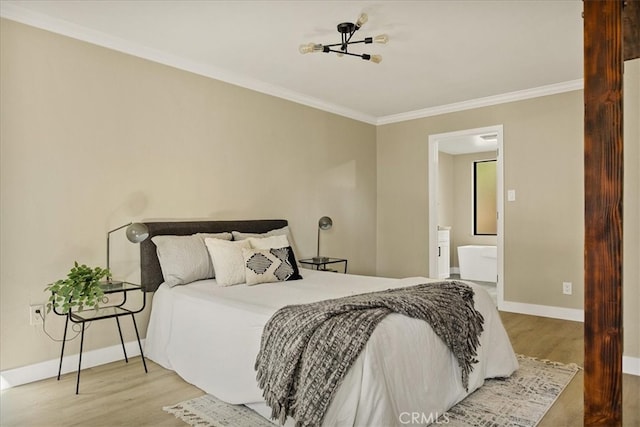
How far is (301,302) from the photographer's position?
2.56 m

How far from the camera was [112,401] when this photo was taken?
8.48 feet

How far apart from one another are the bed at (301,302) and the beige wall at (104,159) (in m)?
0.36

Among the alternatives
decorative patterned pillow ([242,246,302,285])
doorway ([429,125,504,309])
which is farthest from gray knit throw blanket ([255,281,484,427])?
doorway ([429,125,504,309])

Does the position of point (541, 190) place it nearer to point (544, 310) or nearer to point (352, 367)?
point (544, 310)

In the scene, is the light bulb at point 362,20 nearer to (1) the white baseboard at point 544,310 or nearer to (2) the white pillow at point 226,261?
(2) the white pillow at point 226,261

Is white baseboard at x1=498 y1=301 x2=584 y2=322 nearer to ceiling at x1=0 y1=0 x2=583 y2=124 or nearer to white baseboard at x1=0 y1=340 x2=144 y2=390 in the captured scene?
ceiling at x1=0 y1=0 x2=583 y2=124

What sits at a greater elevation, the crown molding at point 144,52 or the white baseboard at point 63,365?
the crown molding at point 144,52

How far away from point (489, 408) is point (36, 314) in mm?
2903

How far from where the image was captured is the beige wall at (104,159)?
9.39 ft

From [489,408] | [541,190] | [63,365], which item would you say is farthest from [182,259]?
[541,190]

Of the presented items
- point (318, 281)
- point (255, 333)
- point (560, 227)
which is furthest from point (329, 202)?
point (255, 333)

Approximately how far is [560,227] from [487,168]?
3.41m

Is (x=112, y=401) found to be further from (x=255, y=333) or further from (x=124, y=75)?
(x=124, y=75)

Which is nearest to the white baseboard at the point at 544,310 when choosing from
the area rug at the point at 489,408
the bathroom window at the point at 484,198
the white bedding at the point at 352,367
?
the area rug at the point at 489,408
